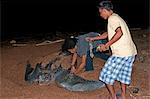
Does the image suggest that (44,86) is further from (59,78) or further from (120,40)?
(120,40)

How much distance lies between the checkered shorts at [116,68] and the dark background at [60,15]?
284 inches

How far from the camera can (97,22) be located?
40.8 ft

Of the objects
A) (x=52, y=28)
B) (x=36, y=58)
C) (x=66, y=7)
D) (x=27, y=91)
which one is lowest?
(x=27, y=91)

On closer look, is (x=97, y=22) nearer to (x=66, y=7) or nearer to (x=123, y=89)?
(x=66, y=7)

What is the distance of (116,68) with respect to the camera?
4172mm

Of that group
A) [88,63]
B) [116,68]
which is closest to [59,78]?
[88,63]

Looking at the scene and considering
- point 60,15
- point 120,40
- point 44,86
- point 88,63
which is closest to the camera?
point 120,40

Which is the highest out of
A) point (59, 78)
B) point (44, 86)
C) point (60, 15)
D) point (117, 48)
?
point (60, 15)

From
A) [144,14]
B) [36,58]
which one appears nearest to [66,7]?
[144,14]

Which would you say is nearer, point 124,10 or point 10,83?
point 10,83

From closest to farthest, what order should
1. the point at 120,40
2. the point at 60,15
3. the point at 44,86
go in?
the point at 120,40 < the point at 44,86 < the point at 60,15

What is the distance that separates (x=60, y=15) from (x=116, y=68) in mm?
9066

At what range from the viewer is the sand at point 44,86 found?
486cm

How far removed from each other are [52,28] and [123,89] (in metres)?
7.60
